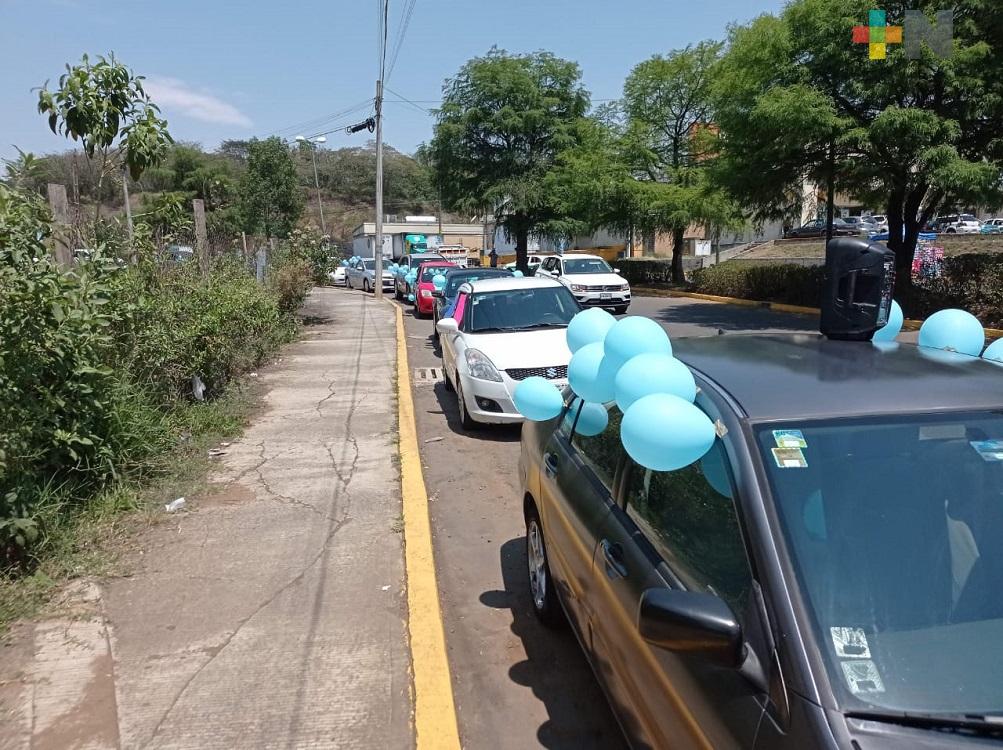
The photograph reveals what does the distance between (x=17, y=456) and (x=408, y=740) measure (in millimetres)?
3039

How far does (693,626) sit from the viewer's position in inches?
78.7

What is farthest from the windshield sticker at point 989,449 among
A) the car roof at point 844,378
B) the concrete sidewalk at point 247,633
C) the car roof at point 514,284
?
the car roof at point 514,284

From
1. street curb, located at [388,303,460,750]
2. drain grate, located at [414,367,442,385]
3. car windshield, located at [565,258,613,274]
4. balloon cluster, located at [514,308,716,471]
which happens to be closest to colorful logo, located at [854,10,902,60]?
car windshield, located at [565,258,613,274]

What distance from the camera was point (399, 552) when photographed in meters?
5.09

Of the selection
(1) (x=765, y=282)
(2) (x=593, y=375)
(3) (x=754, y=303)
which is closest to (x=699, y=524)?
(2) (x=593, y=375)

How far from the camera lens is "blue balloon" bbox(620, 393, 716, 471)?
245cm

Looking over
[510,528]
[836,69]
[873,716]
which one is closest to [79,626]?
[510,528]

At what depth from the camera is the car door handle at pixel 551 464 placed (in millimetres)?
3836

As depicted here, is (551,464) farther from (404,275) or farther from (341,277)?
(341,277)

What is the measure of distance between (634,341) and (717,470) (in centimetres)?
86

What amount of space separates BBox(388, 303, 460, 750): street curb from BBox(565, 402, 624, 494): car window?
1.22 meters

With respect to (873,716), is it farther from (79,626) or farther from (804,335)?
(79,626)

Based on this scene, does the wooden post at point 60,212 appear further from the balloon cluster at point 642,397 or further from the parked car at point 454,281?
the parked car at point 454,281

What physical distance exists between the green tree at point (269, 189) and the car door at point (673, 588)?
38.4 meters
